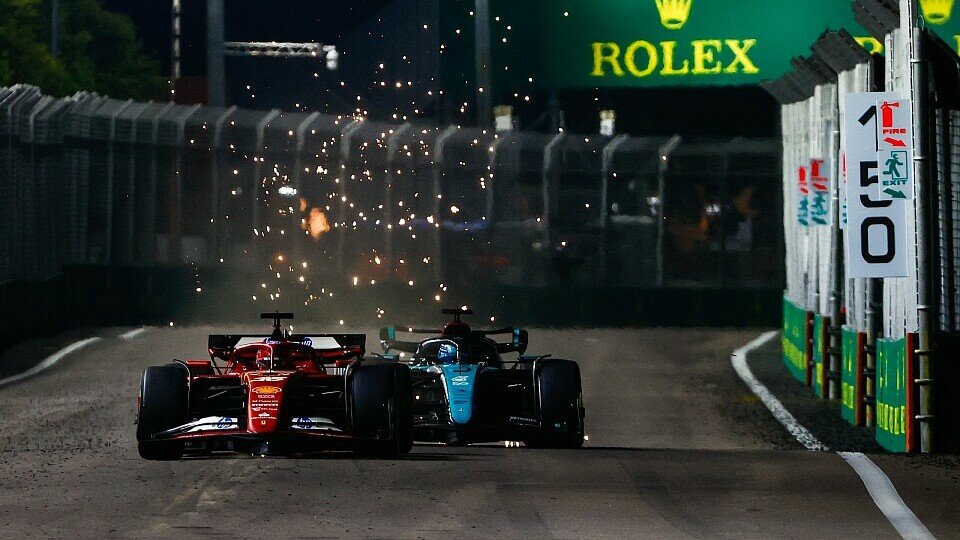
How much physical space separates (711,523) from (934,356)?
5.98 meters

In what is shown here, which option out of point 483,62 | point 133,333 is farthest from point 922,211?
point 483,62

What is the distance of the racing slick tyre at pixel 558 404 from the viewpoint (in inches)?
639

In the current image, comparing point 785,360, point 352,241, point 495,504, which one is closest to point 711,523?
point 495,504

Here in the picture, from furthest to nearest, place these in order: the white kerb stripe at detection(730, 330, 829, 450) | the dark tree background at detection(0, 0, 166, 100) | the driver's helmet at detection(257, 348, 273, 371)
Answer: the dark tree background at detection(0, 0, 166, 100)
the white kerb stripe at detection(730, 330, 829, 450)
the driver's helmet at detection(257, 348, 273, 371)

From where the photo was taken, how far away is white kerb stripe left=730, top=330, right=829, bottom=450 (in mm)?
18422

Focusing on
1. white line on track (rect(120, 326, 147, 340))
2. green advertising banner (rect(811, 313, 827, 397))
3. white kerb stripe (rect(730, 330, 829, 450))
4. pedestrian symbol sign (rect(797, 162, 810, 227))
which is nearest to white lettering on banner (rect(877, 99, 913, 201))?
white kerb stripe (rect(730, 330, 829, 450))

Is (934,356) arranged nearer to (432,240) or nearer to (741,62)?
(432,240)

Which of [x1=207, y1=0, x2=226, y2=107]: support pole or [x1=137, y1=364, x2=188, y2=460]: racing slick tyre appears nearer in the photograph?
[x1=137, y1=364, x2=188, y2=460]: racing slick tyre

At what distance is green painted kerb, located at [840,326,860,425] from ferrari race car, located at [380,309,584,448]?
3.98 metres

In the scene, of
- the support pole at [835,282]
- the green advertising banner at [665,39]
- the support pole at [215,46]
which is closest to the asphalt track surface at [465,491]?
the support pole at [835,282]

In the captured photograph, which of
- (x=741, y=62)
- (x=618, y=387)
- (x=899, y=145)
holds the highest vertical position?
(x=741, y=62)

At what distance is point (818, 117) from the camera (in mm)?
24188

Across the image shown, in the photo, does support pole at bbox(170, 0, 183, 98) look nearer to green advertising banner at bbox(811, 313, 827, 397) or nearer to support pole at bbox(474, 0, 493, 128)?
support pole at bbox(474, 0, 493, 128)

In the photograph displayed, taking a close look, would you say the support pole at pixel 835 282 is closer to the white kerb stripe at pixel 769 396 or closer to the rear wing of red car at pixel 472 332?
the white kerb stripe at pixel 769 396
